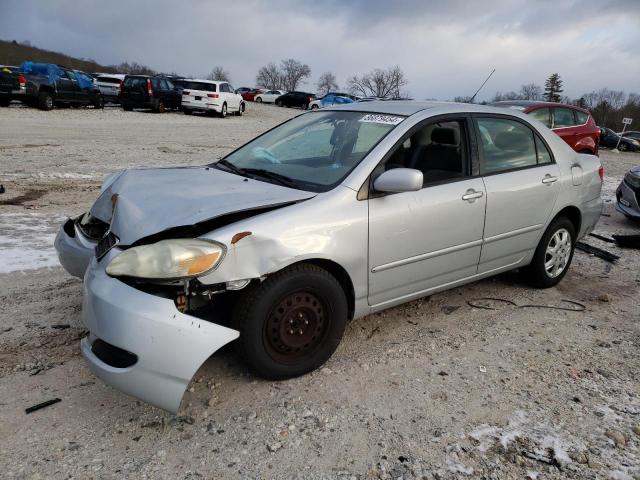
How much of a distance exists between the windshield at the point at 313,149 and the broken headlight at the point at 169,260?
33.2 inches

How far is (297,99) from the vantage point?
130 ft

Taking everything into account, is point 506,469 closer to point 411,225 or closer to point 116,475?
point 411,225

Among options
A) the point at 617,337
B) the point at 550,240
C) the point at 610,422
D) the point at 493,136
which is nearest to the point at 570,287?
the point at 550,240

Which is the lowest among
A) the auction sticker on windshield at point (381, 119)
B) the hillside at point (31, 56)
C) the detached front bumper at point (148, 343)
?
the detached front bumper at point (148, 343)

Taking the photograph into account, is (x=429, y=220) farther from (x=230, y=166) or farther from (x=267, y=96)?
(x=267, y=96)

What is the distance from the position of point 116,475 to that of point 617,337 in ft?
11.3

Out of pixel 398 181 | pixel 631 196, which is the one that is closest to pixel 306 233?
pixel 398 181

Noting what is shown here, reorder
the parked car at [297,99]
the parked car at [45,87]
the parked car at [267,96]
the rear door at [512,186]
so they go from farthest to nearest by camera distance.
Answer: the parked car at [267,96] → the parked car at [297,99] → the parked car at [45,87] → the rear door at [512,186]

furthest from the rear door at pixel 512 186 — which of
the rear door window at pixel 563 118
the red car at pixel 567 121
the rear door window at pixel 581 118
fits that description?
the rear door window at pixel 581 118

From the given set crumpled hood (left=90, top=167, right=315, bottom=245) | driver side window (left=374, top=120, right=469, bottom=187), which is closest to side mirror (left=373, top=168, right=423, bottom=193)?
driver side window (left=374, top=120, right=469, bottom=187)

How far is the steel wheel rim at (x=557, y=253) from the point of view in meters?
4.50

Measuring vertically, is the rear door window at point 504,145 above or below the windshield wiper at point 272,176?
above

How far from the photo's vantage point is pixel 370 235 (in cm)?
310

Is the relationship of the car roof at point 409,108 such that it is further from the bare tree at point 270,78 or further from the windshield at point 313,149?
the bare tree at point 270,78
